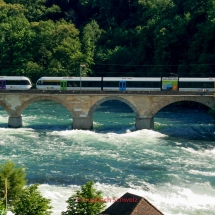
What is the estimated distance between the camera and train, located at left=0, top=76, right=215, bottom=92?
267 ft

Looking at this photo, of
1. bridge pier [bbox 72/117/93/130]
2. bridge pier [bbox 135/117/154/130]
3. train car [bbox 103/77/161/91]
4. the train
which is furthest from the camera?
train car [bbox 103/77/161/91]

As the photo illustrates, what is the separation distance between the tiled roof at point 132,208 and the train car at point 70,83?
1891 inches

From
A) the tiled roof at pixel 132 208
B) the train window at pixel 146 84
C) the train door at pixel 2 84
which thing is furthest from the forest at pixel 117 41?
the tiled roof at pixel 132 208

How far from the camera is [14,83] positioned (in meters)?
84.2

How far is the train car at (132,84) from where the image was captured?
8188 cm

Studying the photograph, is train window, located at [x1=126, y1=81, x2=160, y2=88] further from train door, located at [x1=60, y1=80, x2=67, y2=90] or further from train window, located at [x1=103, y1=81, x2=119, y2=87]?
train door, located at [x1=60, y1=80, x2=67, y2=90]

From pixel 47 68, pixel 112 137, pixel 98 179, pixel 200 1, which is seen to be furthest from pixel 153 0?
pixel 98 179

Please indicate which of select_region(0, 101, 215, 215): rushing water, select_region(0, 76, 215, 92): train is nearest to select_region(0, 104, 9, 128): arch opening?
select_region(0, 101, 215, 215): rushing water

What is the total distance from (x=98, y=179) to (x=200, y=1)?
64832mm

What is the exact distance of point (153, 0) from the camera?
121750mm

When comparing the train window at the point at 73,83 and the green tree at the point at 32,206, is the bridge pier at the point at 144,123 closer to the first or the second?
the train window at the point at 73,83

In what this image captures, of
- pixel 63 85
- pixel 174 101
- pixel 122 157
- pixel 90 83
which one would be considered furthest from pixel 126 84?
pixel 122 157

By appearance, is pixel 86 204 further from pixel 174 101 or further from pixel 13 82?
pixel 13 82

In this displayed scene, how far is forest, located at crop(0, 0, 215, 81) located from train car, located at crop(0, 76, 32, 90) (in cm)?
2400
